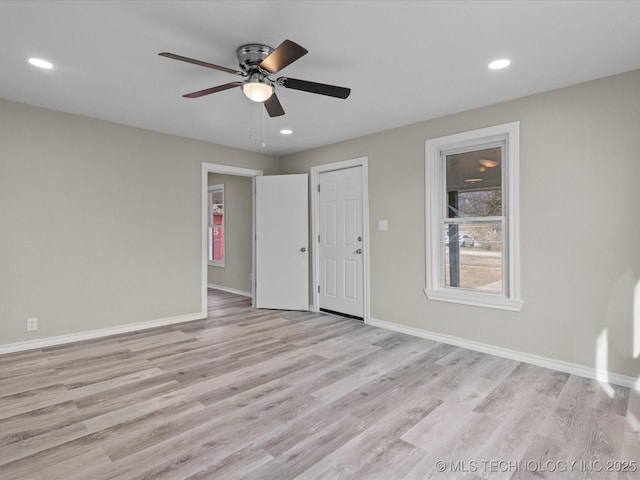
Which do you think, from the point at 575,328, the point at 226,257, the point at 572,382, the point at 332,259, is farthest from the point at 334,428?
the point at 226,257

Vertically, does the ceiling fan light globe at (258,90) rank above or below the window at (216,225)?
above

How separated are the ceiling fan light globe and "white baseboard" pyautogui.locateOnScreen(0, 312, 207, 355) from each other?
3.24m

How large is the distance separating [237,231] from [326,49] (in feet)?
15.7

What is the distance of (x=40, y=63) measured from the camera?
8.71 feet

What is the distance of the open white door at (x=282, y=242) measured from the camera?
5.33 metres

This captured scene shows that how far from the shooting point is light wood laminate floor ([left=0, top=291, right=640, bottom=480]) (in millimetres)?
1822

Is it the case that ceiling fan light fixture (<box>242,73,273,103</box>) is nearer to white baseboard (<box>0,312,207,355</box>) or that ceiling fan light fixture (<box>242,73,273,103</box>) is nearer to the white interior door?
the white interior door

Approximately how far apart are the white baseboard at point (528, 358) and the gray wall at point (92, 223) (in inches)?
114

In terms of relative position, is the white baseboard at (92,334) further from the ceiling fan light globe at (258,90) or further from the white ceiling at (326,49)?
the ceiling fan light globe at (258,90)

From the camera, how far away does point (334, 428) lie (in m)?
2.17

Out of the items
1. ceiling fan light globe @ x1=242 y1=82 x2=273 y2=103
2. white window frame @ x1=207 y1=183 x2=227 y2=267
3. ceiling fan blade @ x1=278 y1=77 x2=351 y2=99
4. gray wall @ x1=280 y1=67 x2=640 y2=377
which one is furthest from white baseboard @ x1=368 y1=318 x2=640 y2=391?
white window frame @ x1=207 y1=183 x2=227 y2=267

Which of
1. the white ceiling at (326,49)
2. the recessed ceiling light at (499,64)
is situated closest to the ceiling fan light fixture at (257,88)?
the white ceiling at (326,49)

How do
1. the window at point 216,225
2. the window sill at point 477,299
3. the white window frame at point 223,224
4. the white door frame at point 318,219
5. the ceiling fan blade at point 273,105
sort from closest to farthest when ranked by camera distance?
the ceiling fan blade at point 273,105, the window sill at point 477,299, the white door frame at point 318,219, the white window frame at point 223,224, the window at point 216,225

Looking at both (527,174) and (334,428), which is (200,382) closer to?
(334,428)
